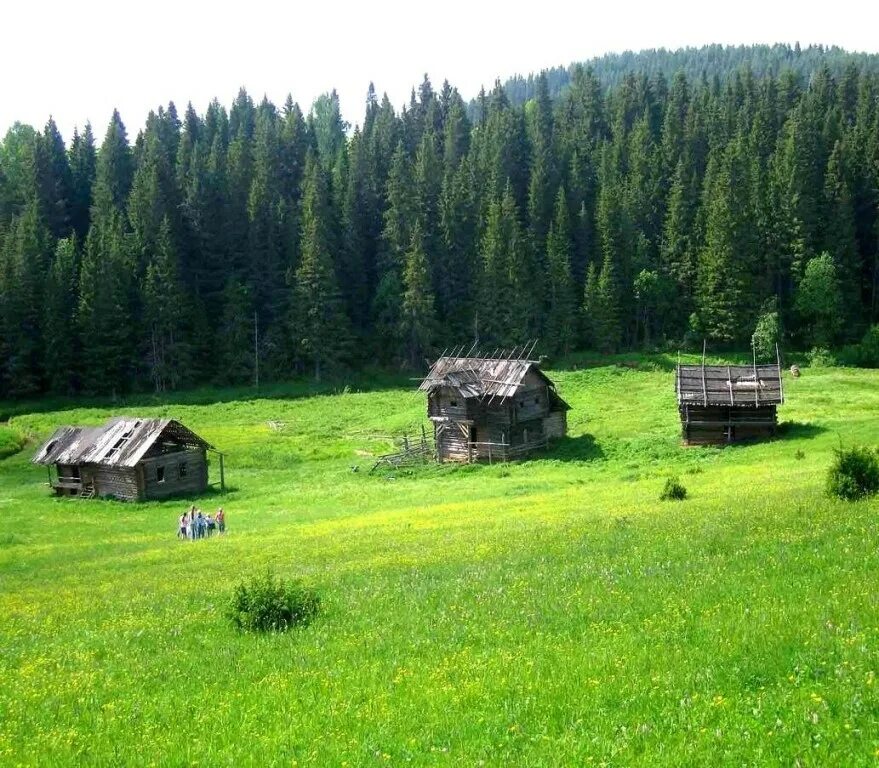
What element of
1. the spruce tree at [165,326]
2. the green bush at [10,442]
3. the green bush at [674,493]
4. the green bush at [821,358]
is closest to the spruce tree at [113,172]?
the spruce tree at [165,326]

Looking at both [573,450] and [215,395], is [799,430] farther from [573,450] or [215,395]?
[215,395]

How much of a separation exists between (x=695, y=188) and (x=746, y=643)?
106 meters

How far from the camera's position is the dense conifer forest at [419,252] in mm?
91375

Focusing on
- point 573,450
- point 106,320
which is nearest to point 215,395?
point 106,320

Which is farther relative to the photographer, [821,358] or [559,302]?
[559,302]

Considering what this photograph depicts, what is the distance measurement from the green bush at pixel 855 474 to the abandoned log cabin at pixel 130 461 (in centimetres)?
3734

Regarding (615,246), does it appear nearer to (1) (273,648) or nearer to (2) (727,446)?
(2) (727,446)

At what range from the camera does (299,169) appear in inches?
5074

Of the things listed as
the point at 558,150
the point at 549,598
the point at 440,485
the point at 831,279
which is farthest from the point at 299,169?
the point at 549,598

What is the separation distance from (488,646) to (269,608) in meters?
4.64

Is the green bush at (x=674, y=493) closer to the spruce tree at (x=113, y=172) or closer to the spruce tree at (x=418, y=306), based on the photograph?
the spruce tree at (x=418, y=306)

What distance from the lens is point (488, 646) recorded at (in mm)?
12070

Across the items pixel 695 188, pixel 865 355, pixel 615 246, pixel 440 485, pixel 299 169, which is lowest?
pixel 440 485

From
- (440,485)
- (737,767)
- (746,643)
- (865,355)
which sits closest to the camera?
(737,767)
